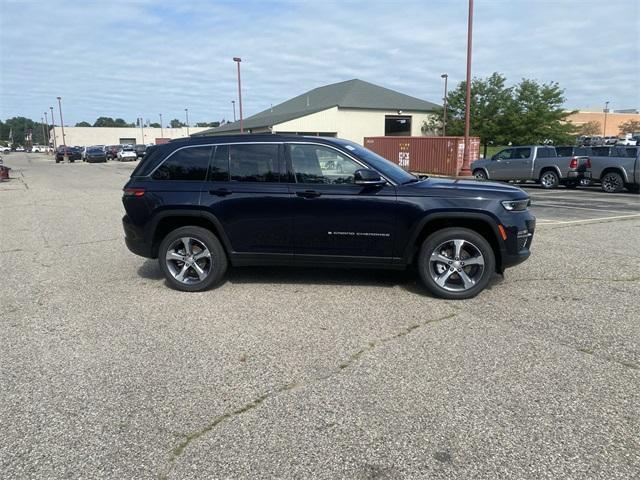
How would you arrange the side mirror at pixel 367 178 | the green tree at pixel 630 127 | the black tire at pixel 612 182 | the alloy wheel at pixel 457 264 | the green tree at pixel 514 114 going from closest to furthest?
the side mirror at pixel 367 178 → the alloy wheel at pixel 457 264 → the black tire at pixel 612 182 → the green tree at pixel 514 114 → the green tree at pixel 630 127

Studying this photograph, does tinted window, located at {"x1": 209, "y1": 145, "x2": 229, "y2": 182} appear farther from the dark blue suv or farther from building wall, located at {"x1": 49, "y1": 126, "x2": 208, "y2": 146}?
building wall, located at {"x1": 49, "y1": 126, "x2": 208, "y2": 146}

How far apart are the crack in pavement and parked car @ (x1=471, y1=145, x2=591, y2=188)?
657 inches

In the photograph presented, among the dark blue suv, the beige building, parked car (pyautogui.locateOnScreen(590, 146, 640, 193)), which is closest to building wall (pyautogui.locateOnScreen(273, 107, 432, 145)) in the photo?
the beige building

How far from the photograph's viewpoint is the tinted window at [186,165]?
5.95 meters

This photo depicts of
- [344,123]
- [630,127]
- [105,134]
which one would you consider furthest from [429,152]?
[105,134]

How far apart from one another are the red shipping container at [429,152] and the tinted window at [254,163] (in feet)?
68.8

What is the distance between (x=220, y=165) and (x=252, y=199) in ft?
1.96

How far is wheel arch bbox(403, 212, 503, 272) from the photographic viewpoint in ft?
17.6

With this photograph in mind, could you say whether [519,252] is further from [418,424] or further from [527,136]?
[527,136]

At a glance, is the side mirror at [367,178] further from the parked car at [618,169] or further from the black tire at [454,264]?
the parked car at [618,169]

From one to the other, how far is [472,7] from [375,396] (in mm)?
20314

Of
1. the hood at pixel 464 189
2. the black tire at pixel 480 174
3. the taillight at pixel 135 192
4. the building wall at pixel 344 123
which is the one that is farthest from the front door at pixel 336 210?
the building wall at pixel 344 123

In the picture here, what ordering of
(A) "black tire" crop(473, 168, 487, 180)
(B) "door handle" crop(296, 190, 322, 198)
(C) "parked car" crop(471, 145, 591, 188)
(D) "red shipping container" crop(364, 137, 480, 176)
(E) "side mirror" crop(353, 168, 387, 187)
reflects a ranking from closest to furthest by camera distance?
(E) "side mirror" crop(353, 168, 387, 187), (B) "door handle" crop(296, 190, 322, 198), (C) "parked car" crop(471, 145, 591, 188), (A) "black tire" crop(473, 168, 487, 180), (D) "red shipping container" crop(364, 137, 480, 176)

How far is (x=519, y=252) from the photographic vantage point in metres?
5.46
